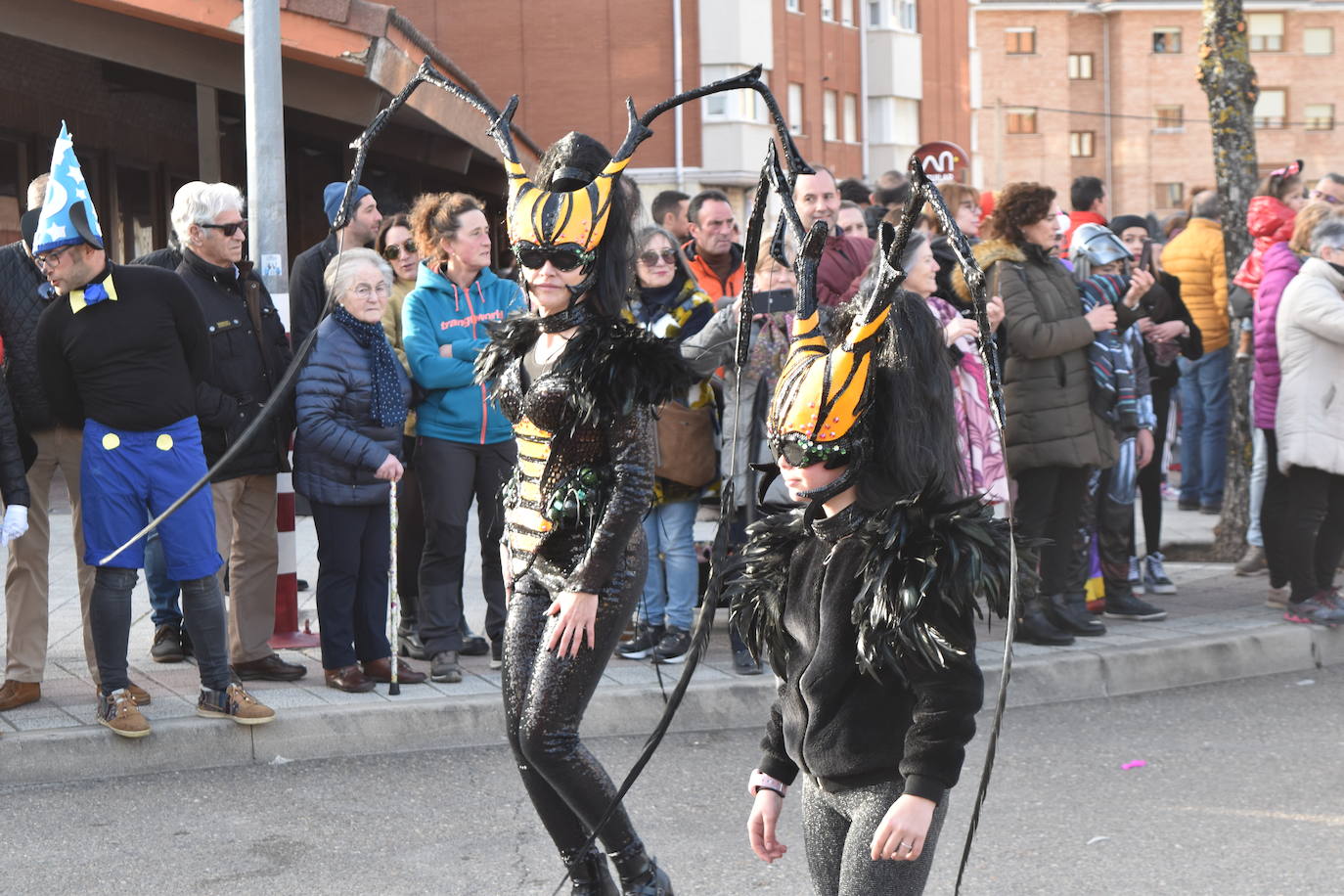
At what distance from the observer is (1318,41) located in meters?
66.1

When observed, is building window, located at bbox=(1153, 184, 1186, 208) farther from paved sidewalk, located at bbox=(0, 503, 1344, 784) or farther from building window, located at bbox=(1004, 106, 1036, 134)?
paved sidewalk, located at bbox=(0, 503, 1344, 784)

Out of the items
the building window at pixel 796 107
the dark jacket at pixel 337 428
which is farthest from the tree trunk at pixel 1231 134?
the building window at pixel 796 107

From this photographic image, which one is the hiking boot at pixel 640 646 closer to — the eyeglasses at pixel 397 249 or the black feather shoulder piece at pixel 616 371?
the eyeglasses at pixel 397 249

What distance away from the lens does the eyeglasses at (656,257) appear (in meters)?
7.61

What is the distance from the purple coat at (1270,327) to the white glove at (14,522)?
5.92m

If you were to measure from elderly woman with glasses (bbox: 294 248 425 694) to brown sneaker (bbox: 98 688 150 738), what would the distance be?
929mm

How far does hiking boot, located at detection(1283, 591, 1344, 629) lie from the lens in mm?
8180

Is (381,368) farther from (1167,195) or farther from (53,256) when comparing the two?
(1167,195)

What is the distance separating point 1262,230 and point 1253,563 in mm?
1931

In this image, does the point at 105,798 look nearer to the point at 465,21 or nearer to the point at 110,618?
the point at 110,618

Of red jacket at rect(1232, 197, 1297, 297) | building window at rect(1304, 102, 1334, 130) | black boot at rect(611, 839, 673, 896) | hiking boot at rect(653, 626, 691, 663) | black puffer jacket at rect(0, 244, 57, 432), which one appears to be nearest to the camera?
black boot at rect(611, 839, 673, 896)

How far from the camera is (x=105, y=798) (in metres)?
5.88

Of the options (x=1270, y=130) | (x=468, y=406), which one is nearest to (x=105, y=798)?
(x=468, y=406)

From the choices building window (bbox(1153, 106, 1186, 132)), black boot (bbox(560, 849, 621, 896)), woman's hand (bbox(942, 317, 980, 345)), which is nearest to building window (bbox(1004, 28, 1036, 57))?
building window (bbox(1153, 106, 1186, 132))
